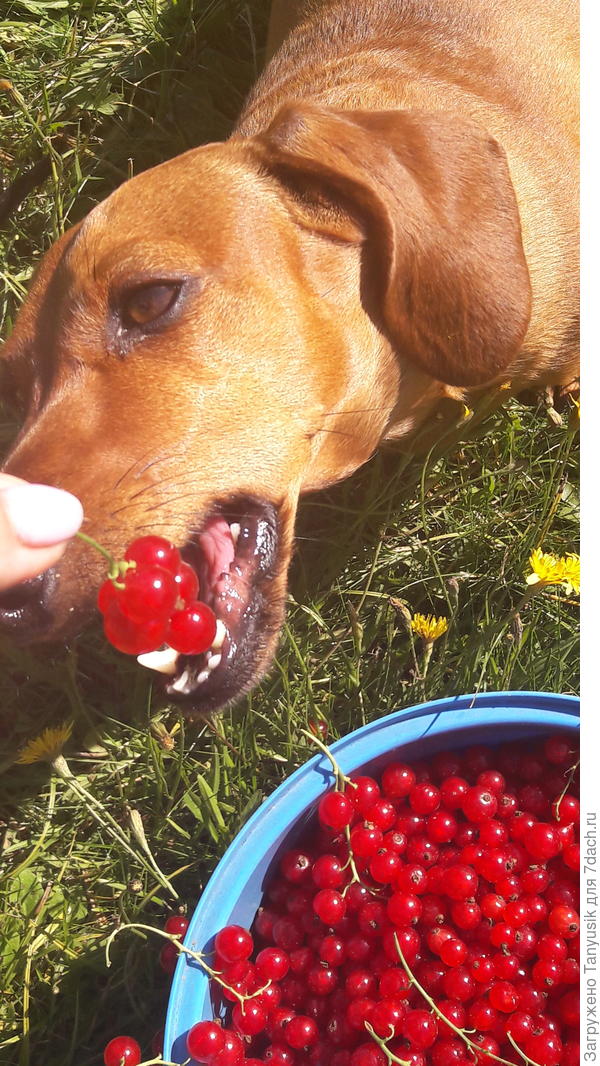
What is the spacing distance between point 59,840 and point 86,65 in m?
2.77

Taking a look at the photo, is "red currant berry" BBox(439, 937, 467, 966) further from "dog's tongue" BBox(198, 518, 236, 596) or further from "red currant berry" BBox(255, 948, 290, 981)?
"dog's tongue" BBox(198, 518, 236, 596)

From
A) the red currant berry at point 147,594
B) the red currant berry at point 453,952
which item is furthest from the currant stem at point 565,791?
the red currant berry at point 147,594

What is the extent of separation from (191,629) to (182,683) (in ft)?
1.53

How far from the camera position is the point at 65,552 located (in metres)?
1.76

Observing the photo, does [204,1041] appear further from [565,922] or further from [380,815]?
[565,922]

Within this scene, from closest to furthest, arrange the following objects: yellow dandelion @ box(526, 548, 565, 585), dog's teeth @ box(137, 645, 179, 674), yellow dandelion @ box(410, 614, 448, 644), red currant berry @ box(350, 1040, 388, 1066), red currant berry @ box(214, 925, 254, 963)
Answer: red currant berry @ box(350, 1040, 388, 1066)
red currant berry @ box(214, 925, 254, 963)
dog's teeth @ box(137, 645, 179, 674)
yellow dandelion @ box(526, 548, 565, 585)
yellow dandelion @ box(410, 614, 448, 644)

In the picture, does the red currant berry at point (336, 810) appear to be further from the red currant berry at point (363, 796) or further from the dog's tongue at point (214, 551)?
the dog's tongue at point (214, 551)

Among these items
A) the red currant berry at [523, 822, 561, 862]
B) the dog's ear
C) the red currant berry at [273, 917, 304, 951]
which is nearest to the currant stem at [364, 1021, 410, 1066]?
the red currant berry at [273, 917, 304, 951]

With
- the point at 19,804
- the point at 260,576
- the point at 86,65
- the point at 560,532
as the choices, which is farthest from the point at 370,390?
the point at 86,65

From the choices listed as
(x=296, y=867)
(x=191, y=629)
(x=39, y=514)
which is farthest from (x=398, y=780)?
(x=39, y=514)

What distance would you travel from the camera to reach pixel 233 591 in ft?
6.36

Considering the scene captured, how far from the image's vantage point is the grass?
2.49 metres

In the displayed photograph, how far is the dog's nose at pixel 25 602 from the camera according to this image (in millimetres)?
1750

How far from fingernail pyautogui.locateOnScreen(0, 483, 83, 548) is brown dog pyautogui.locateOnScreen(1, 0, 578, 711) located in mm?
178
